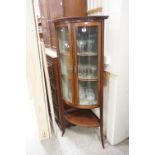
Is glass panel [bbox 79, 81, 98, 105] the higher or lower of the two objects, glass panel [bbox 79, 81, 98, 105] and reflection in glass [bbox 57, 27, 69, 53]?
the lower

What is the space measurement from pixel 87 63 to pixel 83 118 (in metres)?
0.78

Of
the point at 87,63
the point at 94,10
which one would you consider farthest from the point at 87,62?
the point at 94,10

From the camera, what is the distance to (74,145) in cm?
203

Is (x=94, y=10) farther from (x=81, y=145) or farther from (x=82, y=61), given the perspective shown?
(x=81, y=145)

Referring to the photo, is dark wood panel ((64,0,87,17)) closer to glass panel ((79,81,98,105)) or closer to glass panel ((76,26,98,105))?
glass panel ((76,26,98,105))

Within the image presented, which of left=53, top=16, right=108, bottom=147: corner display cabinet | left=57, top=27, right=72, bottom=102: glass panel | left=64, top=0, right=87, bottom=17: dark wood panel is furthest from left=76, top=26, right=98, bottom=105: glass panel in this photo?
left=64, top=0, right=87, bottom=17: dark wood panel

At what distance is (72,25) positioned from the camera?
158 centimetres

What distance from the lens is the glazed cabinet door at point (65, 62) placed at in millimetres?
1726

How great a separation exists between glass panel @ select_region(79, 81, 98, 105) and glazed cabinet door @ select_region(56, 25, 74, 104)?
0.11 meters

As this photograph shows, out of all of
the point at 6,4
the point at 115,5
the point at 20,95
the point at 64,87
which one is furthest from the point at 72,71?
the point at 6,4

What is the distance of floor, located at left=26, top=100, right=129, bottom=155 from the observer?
1.91 meters

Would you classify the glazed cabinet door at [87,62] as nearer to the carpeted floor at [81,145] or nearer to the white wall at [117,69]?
the white wall at [117,69]

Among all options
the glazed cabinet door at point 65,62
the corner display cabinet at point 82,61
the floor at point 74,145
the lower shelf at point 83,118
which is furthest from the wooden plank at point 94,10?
the floor at point 74,145
